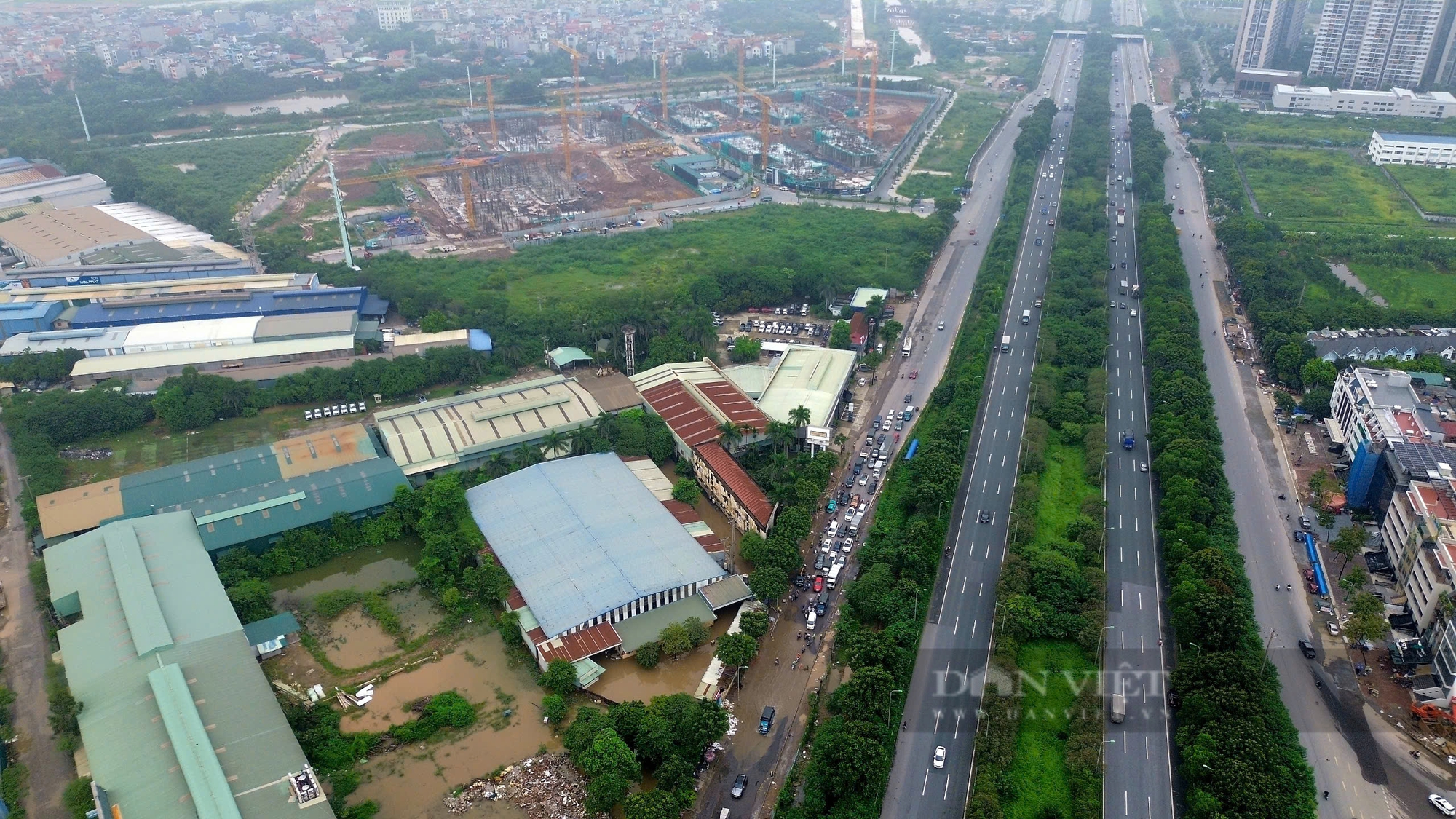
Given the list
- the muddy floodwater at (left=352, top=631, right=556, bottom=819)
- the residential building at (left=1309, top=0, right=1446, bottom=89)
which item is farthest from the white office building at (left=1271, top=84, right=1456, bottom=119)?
the muddy floodwater at (left=352, top=631, right=556, bottom=819)

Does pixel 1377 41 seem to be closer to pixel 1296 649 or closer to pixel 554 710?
pixel 1296 649

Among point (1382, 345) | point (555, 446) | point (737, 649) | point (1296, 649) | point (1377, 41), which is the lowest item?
point (1296, 649)

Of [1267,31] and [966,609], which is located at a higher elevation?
[1267,31]

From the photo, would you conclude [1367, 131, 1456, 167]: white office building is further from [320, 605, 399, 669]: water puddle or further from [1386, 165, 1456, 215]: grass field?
[320, 605, 399, 669]: water puddle

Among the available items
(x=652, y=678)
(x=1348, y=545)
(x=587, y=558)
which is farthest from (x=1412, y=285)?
(x=652, y=678)

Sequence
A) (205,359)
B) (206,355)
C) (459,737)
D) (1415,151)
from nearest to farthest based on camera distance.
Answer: (459,737), (205,359), (206,355), (1415,151)

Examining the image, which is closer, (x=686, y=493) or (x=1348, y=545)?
(x=1348, y=545)

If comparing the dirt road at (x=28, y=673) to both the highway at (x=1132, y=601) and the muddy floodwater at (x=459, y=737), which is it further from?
the highway at (x=1132, y=601)

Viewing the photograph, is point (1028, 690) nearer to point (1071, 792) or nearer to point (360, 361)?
point (1071, 792)
